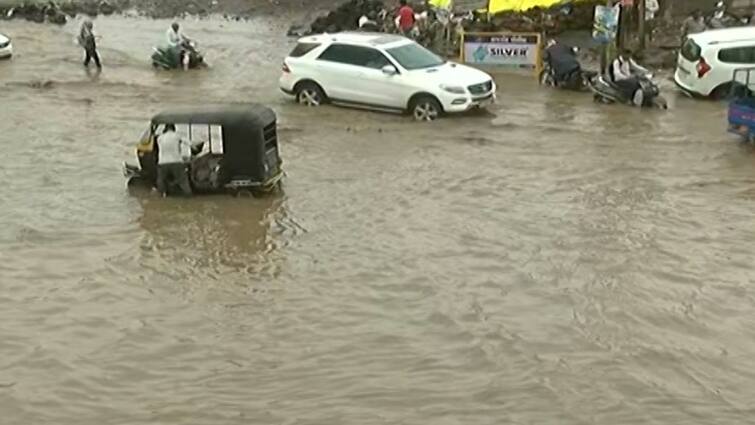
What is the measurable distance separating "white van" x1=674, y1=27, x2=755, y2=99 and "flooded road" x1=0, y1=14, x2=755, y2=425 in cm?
248

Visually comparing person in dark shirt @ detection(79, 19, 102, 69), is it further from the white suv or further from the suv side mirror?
the suv side mirror

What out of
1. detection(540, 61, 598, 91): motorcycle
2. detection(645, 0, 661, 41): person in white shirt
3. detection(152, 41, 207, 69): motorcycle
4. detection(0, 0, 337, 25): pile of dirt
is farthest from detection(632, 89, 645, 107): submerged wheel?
detection(0, 0, 337, 25): pile of dirt

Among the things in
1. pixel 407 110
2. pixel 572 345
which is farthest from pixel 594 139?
pixel 572 345

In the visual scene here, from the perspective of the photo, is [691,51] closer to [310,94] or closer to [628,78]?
[628,78]

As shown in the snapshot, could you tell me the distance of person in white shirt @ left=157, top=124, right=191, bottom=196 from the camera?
13.7 meters

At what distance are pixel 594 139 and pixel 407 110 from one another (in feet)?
12.1

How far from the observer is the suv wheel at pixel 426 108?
19.4 metres

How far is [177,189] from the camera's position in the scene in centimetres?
1405

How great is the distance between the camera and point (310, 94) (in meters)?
21.1

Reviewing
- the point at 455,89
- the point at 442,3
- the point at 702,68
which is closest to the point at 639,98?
the point at 702,68

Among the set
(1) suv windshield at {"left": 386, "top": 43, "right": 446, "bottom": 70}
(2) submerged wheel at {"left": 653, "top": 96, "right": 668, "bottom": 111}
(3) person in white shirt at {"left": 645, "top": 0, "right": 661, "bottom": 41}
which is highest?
(3) person in white shirt at {"left": 645, "top": 0, "right": 661, "bottom": 41}

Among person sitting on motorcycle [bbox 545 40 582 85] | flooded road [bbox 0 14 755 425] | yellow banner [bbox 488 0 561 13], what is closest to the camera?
flooded road [bbox 0 14 755 425]

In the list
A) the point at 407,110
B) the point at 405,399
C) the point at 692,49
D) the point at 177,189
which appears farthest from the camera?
the point at 692,49

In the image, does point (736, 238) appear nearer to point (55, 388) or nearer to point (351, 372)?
point (351, 372)
